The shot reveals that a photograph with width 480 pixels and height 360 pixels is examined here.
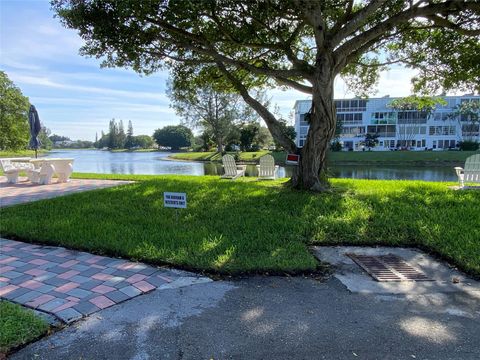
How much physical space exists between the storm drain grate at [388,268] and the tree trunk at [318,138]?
11.7 ft

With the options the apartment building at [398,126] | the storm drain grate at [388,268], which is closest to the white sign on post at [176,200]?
the storm drain grate at [388,268]

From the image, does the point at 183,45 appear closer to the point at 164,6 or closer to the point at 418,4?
the point at 164,6

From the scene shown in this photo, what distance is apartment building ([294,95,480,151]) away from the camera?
2408 inches

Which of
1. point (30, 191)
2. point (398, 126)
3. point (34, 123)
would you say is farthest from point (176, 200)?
point (398, 126)

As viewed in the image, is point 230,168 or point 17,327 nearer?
point 17,327

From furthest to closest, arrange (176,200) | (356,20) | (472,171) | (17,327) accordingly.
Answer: (472,171) → (356,20) → (176,200) → (17,327)

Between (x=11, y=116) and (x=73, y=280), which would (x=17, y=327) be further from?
(x=11, y=116)

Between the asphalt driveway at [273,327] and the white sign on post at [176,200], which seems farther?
the white sign on post at [176,200]

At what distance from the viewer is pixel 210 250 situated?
4105 millimetres

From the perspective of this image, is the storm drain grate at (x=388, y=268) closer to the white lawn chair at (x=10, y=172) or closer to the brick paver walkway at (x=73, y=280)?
the brick paver walkway at (x=73, y=280)

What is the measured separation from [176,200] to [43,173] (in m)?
7.33

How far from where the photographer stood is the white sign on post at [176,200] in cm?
459

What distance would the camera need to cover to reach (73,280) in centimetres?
336

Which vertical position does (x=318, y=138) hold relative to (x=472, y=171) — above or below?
above
